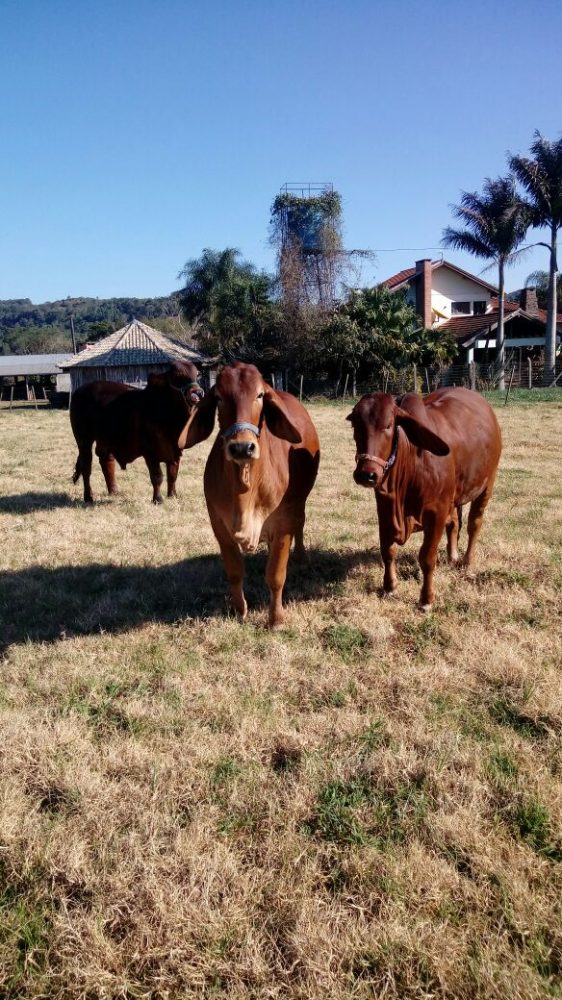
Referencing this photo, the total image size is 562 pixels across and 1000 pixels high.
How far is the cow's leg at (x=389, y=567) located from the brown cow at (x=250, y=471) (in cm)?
74

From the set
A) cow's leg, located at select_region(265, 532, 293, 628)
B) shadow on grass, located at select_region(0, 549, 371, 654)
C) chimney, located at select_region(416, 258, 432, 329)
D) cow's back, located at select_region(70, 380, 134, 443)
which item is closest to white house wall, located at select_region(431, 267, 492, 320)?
chimney, located at select_region(416, 258, 432, 329)

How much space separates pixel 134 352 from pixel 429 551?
105 ft

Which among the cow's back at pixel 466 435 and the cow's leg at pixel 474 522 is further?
the cow's leg at pixel 474 522

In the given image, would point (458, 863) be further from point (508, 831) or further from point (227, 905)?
point (227, 905)

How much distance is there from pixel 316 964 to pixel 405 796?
0.94 metres

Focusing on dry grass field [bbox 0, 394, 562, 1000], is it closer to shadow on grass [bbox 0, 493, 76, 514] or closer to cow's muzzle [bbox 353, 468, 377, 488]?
cow's muzzle [bbox 353, 468, 377, 488]

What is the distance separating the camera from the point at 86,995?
2.12 m

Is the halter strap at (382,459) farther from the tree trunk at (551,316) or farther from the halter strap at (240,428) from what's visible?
the tree trunk at (551,316)

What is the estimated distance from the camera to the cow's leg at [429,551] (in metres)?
5.06

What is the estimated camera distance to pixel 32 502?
371 inches

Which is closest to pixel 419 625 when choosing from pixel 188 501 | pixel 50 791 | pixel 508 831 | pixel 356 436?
pixel 356 436

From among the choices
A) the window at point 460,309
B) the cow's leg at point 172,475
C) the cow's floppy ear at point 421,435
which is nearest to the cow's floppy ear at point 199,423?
the cow's floppy ear at point 421,435

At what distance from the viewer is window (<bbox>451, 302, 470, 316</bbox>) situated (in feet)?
145

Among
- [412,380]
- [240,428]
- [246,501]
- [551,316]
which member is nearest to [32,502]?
[246,501]
